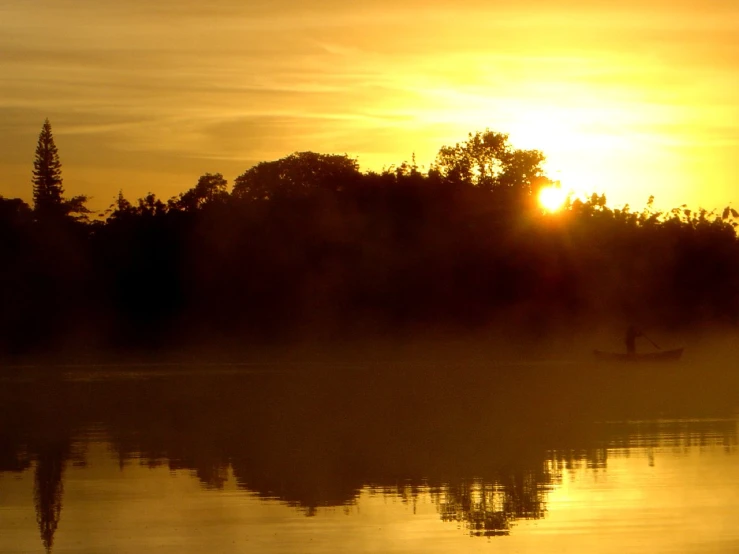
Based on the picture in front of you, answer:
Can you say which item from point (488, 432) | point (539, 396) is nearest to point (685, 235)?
point (539, 396)

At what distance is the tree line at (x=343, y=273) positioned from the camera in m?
61.2

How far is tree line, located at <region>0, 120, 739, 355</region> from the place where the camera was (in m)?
61.2

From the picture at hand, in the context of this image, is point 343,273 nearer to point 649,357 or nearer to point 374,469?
point 649,357

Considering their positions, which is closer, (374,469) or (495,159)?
(374,469)

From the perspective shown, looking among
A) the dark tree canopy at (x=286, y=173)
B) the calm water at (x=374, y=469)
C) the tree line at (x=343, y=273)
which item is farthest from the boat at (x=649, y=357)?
the dark tree canopy at (x=286, y=173)

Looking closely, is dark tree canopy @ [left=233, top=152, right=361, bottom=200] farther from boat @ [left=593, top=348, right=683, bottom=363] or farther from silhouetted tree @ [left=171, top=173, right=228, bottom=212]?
boat @ [left=593, top=348, right=683, bottom=363]

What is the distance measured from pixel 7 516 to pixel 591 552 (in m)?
6.47

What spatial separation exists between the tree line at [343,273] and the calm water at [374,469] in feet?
93.0

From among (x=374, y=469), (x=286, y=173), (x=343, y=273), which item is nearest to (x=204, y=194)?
(x=286, y=173)

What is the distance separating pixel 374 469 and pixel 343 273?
145ft

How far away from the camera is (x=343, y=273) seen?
6181cm

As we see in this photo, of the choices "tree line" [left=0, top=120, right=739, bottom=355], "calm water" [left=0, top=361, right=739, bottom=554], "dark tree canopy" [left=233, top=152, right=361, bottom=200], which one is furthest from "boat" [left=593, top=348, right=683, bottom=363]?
"dark tree canopy" [left=233, top=152, right=361, bottom=200]

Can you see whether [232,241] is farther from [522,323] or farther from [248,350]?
[522,323]

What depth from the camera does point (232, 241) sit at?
208 ft
